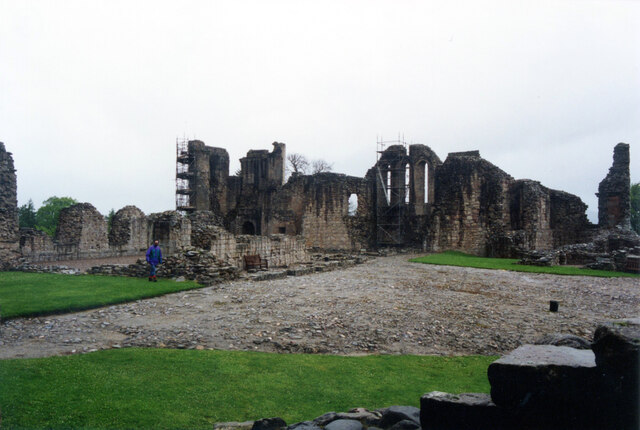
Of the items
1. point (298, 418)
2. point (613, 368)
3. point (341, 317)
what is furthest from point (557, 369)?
point (341, 317)

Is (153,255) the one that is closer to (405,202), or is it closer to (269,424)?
(269,424)

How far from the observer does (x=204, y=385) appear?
471 cm

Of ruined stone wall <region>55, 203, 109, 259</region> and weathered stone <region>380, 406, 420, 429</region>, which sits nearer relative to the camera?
weathered stone <region>380, 406, 420, 429</region>

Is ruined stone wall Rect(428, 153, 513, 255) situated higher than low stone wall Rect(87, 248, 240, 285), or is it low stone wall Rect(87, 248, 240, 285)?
ruined stone wall Rect(428, 153, 513, 255)

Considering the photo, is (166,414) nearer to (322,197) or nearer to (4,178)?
(4,178)

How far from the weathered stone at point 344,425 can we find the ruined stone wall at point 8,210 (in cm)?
1857

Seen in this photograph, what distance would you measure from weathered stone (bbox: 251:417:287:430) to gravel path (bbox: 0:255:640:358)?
9.50 feet

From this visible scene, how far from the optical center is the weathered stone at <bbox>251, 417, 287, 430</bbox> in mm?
3535

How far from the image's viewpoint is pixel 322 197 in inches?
1212

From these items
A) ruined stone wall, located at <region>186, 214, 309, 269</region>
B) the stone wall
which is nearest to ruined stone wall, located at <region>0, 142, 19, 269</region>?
ruined stone wall, located at <region>186, 214, 309, 269</region>

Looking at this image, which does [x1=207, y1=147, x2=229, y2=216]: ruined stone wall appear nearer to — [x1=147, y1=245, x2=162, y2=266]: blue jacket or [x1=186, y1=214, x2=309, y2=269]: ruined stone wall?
[x1=186, y1=214, x2=309, y2=269]: ruined stone wall

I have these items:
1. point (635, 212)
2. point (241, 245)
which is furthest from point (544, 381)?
point (635, 212)

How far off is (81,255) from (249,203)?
1812 centimetres

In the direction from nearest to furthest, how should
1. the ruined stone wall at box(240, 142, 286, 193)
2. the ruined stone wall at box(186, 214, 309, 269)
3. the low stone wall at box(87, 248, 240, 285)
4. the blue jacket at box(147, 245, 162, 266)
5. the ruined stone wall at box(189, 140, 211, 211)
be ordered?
the blue jacket at box(147, 245, 162, 266) < the low stone wall at box(87, 248, 240, 285) < the ruined stone wall at box(186, 214, 309, 269) < the ruined stone wall at box(189, 140, 211, 211) < the ruined stone wall at box(240, 142, 286, 193)
